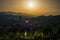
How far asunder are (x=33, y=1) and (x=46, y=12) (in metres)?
0.19

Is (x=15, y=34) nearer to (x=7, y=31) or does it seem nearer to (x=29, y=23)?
(x=7, y=31)

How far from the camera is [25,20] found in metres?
1.91

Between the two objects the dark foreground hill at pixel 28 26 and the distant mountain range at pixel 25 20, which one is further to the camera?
the distant mountain range at pixel 25 20

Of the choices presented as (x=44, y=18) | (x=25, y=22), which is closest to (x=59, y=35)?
(x=44, y=18)

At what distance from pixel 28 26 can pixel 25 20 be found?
0.08 m

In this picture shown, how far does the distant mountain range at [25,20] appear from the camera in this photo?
1867 mm

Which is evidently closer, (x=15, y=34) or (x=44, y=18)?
(x=15, y=34)

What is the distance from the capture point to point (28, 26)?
6.10 feet

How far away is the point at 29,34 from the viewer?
5.87 ft

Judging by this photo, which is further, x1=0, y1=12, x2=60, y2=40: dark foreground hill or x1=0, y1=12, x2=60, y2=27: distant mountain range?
x1=0, y1=12, x2=60, y2=27: distant mountain range

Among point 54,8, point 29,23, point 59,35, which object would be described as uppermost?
point 54,8

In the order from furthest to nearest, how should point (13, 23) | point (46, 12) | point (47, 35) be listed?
point (46, 12) < point (13, 23) < point (47, 35)

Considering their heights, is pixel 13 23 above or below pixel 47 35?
above

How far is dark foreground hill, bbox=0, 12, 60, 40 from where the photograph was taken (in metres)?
1.76
